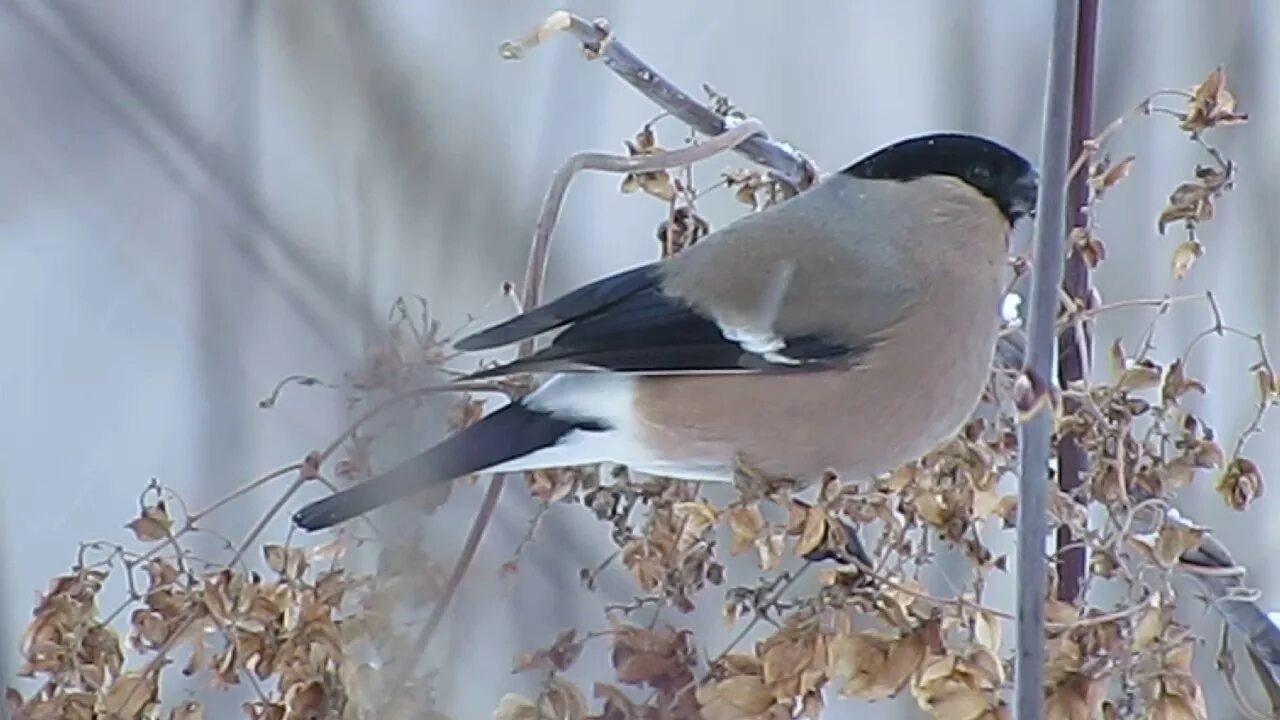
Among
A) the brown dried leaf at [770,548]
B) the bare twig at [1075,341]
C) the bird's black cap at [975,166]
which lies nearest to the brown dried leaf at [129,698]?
the brown dried leaf at [770,548]

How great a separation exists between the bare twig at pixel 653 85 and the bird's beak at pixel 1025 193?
151 millimetres

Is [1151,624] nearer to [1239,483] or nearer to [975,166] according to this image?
[1239,483]

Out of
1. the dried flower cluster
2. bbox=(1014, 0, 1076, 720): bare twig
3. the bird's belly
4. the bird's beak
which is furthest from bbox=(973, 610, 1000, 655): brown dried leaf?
the bird's beak

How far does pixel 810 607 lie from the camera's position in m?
0.56

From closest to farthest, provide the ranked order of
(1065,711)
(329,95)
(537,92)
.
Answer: (1065,711) < (329,95) < (537,92)

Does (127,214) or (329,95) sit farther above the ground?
(127,214)

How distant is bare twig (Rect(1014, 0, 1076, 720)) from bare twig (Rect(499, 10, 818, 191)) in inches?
10.6

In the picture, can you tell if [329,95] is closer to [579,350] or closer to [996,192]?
[579,350]

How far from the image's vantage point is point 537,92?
3.95ft

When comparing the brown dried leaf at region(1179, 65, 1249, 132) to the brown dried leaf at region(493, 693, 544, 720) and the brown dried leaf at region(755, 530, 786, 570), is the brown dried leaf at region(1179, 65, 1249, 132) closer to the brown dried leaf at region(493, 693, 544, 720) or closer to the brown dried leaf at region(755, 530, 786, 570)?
the brown dried leaf at region(755, 530, 786, 570)

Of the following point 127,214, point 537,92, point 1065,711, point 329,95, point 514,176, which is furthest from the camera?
point 127,214

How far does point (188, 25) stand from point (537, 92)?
0.92 feet

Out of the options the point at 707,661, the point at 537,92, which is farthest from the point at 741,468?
the point at 537,92

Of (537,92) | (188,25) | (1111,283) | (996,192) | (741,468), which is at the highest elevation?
(188,25)
